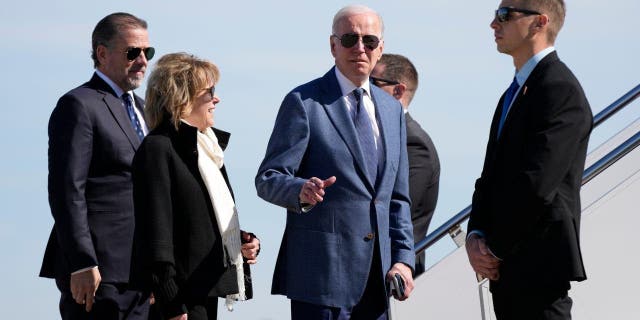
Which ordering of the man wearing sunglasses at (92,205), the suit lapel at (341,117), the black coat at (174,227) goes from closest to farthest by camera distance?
the black coat at (174,227)
the suit lapel at (341,117)
the man wearing sunglasses at (92,205)

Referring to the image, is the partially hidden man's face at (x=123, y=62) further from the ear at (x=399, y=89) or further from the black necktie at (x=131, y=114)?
the ear at (x=399, y=89)

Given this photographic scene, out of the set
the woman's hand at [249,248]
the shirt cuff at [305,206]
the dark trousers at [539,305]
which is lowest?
the dark trousers at [539,305]

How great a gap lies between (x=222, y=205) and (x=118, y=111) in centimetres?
127

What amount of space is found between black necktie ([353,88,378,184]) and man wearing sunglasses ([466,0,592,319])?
64cm

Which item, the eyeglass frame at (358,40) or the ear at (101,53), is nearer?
the eyeglass frame at (358,40)

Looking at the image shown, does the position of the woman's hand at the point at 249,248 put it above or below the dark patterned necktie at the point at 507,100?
below

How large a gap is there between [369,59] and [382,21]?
218 mm

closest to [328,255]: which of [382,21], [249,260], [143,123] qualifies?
Answer: [249,260]

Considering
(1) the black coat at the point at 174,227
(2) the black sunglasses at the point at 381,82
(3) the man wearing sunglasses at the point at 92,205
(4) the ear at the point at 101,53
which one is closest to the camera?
(1) the black coat at the point at 174,227

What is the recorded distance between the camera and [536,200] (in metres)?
5.09

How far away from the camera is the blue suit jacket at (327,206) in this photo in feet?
18.8

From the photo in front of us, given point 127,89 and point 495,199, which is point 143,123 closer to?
point 127,89

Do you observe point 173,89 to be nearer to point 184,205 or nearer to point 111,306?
point 184,205

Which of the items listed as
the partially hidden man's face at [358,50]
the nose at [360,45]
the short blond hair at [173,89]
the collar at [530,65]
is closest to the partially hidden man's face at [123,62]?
the short blond hair at [173,89]
